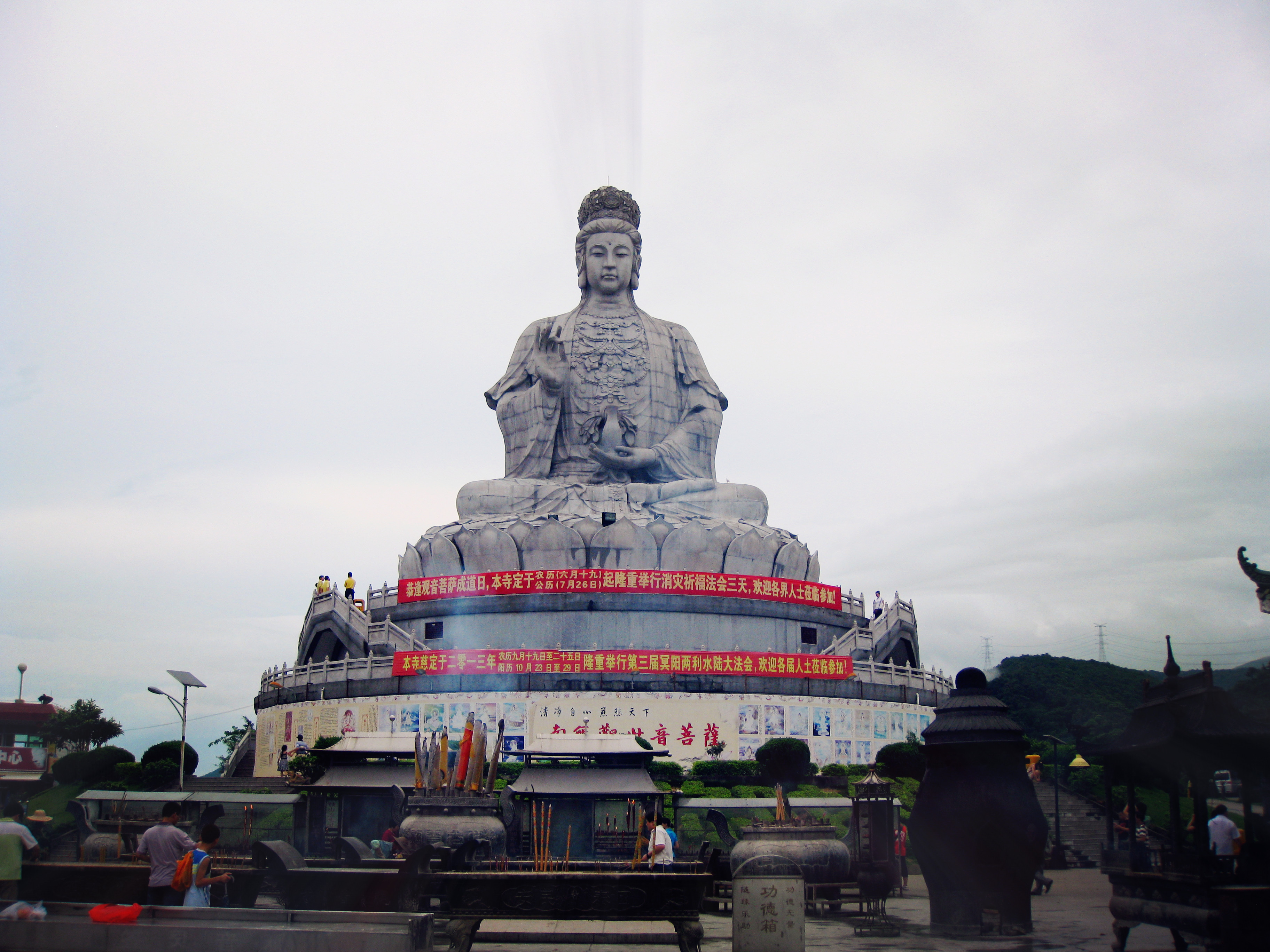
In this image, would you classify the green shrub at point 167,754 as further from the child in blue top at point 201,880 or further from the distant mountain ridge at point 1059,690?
the distant mountain ridge at point 1059,690

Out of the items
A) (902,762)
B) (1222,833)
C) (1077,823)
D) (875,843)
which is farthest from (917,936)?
(1077,823)

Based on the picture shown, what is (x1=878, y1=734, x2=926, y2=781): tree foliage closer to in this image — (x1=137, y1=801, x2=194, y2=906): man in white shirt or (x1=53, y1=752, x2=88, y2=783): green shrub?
(x1=137, y1=801, x2=194, y2=906): man in white shirt

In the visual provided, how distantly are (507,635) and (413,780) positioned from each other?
25.7 ft

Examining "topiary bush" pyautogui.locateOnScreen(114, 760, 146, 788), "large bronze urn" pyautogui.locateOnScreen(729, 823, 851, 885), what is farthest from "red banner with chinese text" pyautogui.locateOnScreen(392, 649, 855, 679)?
"large bronze urn" pyautogui.locateOnScreen(729, 823, 851, 885)

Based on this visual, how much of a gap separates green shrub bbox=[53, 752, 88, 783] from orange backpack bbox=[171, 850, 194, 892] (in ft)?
48.2

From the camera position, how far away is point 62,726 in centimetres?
3350

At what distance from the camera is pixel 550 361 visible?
91.8 feet

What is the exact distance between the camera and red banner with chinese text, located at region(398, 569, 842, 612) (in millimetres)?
24078

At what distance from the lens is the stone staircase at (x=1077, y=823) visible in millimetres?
20406

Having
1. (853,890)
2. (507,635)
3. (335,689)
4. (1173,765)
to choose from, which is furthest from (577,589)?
(1173,765)

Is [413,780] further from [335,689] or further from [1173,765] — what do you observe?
[1173,765]

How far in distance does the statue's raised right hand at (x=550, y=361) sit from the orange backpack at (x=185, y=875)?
20090mm

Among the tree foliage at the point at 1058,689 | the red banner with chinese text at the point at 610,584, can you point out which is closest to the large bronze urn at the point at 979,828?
the red banner with chinese text at the point at 610,584

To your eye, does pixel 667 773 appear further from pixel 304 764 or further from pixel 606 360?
pixel 606 360
